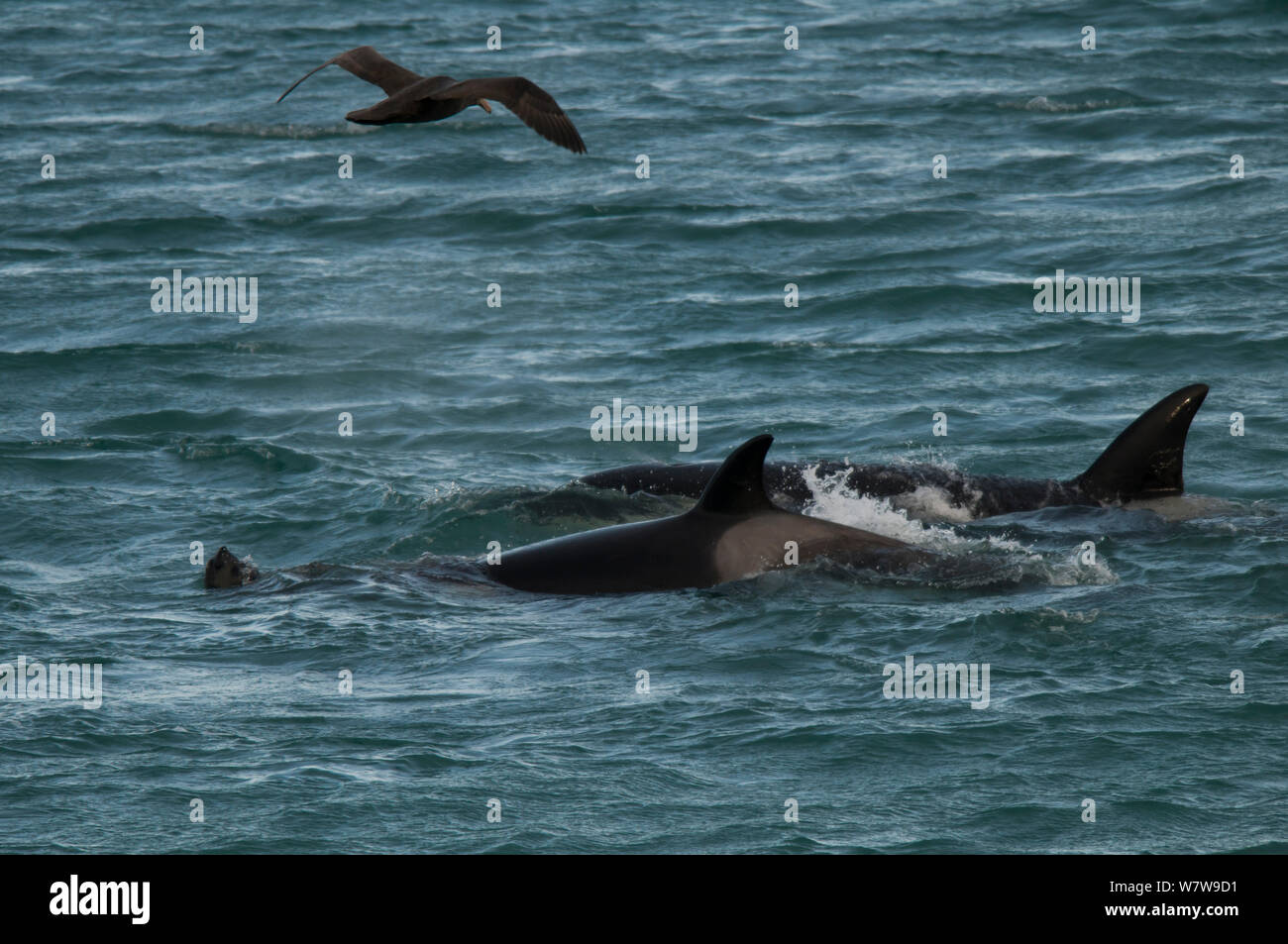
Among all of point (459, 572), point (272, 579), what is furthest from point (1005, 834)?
point (272, 579)

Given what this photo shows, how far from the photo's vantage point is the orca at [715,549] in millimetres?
12383

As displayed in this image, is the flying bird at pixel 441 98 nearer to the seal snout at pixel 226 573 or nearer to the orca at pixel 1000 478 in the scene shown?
the seal snout at pixel 226 573

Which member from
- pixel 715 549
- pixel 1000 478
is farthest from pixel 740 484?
pixel 1000 478

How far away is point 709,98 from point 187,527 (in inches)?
748

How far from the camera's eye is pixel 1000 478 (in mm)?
15438

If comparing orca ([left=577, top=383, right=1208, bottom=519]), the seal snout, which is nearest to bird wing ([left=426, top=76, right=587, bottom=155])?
orca ([left=577, top=383, right=1208, bottom=519])

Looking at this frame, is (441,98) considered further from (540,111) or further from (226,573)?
(226,573)

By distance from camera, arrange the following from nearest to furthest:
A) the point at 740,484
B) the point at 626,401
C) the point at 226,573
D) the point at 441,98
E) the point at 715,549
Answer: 1. the point at 441,98
2. the point at 740,484
3. the point at 715,549
4. the point at 226,573
5. the point at 626,401

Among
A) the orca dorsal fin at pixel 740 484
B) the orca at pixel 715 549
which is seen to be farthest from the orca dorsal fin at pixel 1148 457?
the orca dorsal fin at pixel 740 484

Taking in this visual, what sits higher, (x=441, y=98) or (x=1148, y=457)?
(x=441, y=98)

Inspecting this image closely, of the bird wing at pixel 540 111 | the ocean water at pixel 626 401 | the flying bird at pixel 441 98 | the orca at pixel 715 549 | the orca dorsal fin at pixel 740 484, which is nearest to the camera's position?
the ocean water at pixel 626 401

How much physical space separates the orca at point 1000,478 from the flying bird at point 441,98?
360 centimetres

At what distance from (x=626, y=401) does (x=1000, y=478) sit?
5.14 m

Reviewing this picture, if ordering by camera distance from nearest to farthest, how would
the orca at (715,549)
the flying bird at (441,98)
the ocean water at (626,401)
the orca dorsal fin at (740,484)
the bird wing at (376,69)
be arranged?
the ocean water at (626,401) < the flying bird at (441,98) < the orca dorsal fin at (740,484) < the orca at (715,549) < the bird wing at (376,69)
